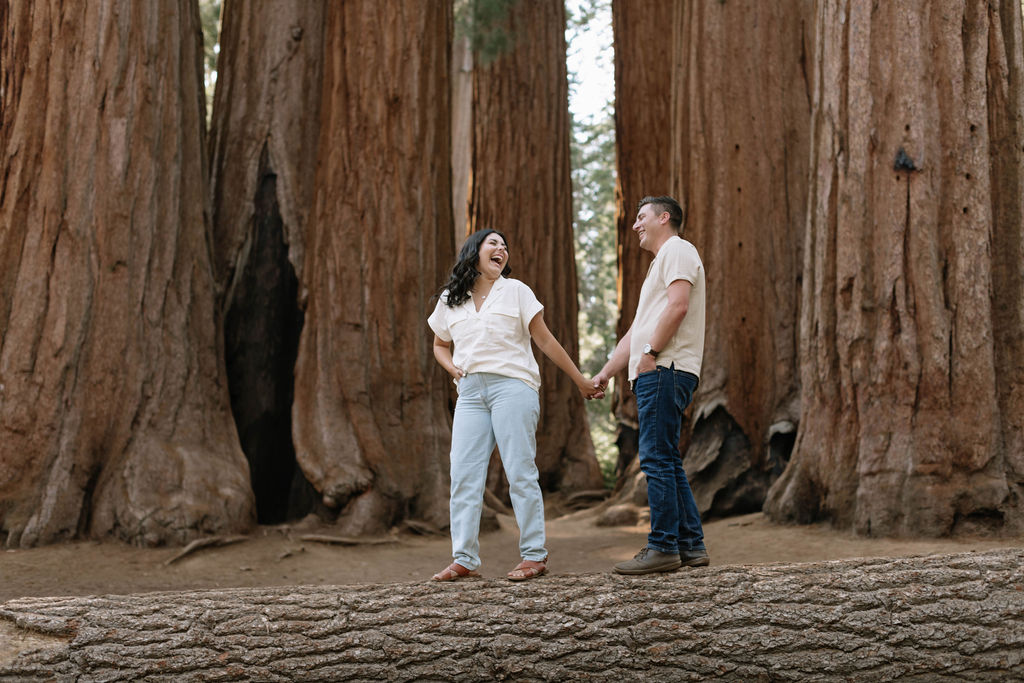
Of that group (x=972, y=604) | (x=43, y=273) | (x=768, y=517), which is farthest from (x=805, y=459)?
(x=43, y=273)

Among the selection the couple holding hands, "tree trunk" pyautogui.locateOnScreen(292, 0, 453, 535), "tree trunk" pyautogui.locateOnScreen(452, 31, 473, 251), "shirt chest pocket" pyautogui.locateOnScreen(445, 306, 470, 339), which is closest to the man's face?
the couple holding hands

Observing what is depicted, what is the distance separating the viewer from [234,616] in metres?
4.49

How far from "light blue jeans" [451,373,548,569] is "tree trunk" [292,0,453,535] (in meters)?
3.22

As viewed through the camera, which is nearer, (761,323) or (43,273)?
(43,273)

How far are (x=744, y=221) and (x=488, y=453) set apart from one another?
16.2 ft

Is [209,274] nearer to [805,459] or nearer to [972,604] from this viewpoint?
[805,459]

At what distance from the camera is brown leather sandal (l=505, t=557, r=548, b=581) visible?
472cm

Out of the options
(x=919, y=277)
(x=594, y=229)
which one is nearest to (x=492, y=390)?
(x=919, y=277)

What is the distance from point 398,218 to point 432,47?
162 centimetres

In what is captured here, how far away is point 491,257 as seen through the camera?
16.6 feet

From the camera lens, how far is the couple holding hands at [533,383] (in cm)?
481

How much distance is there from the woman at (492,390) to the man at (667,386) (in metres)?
0.37

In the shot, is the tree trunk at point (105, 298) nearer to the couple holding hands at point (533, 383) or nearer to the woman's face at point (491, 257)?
the couple holding hands at point (533, 383)

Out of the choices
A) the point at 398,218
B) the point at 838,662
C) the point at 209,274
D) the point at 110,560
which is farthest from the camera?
the point at 398,218
